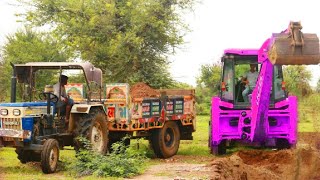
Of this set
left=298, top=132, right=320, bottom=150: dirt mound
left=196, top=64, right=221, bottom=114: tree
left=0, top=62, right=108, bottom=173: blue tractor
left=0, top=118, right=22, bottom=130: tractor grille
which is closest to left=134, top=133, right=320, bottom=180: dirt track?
left=0, top=62, right=108, bottom=173: blue tractor

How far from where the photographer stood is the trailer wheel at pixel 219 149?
15.8 m

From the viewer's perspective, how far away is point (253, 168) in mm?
12203

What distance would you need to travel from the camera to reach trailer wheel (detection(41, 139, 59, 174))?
11547 mm

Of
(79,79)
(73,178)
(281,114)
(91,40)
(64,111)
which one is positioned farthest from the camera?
(91,40)

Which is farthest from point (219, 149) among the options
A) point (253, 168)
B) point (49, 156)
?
point (49, 156)

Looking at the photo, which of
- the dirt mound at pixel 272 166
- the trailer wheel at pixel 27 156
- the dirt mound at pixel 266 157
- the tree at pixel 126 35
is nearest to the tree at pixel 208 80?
the tree at pixel 126 35

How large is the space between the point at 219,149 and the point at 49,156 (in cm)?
580

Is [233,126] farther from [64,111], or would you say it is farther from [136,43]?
[136,43]

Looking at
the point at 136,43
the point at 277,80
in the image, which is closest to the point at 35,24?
the point at 136,43

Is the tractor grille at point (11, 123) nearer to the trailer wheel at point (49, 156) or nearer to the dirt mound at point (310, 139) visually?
the trailer wheel at point (49, 156)

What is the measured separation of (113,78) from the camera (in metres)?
30.6

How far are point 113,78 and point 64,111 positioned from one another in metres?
17.7

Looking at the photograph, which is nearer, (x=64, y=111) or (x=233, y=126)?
(x=64, y=111)

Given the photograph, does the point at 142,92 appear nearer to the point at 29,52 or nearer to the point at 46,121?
the point at 46,121
